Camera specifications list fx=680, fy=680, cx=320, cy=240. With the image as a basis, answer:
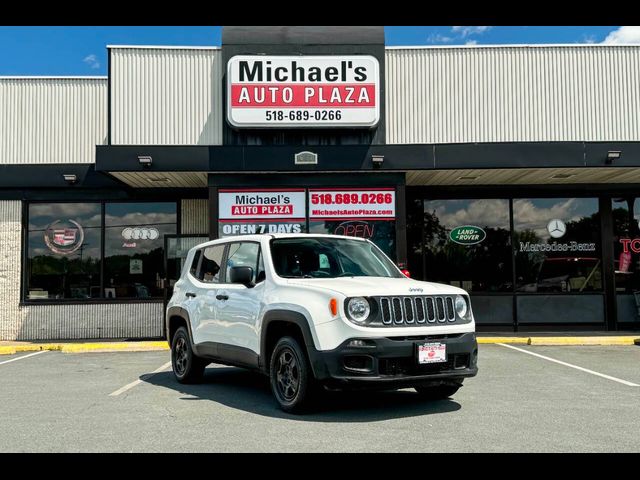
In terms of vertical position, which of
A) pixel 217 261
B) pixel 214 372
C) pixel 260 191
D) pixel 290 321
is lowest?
pixel 214 372

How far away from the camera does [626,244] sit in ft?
52.5

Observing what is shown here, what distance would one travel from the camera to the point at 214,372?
998 centimetres

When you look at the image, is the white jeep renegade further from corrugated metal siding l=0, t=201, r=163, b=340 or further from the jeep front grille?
corrugated metal siding l=0, t=201, r=163, b=340

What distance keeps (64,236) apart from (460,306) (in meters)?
11.4

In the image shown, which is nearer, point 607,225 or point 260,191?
point 260,191

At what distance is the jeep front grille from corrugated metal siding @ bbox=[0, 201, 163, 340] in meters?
9.89

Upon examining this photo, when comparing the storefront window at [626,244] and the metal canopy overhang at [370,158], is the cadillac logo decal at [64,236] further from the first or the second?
the storefront window at [626,244]

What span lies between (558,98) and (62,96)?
11.0 m

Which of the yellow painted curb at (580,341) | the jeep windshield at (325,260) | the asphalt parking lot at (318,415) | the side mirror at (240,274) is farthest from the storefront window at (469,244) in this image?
the side mirror at (240,274)

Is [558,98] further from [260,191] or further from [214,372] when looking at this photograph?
[214,372]

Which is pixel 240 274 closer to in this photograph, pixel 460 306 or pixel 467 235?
pixel 460 306

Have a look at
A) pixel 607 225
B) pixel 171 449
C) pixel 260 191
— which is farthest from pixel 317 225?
pixel 171 449

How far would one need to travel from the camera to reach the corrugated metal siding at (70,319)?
49.8ft
